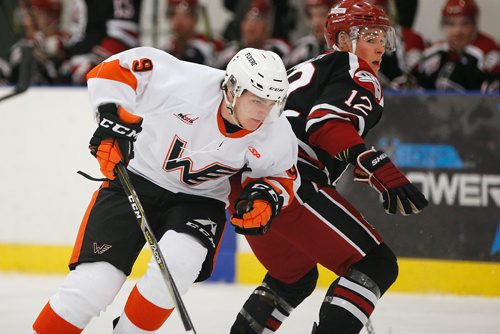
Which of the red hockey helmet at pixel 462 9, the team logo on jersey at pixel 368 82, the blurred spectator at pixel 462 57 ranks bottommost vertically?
the blurred spectator at pixel 462 57

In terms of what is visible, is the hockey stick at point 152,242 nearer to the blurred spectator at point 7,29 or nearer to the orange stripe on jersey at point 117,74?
the orange stripe on jersey at point 117,74

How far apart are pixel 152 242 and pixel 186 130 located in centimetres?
35

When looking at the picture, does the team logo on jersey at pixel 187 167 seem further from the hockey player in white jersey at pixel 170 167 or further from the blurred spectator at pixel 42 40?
the blurred spectator at pixel 42 40

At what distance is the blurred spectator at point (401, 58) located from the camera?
5598 mm

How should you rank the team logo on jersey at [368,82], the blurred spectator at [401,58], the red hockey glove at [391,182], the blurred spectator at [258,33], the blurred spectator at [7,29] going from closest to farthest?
the red hockey glove at [391,182] → the team logo on jersey at [368,82] → the blurred spectator at [401,58] → the blurred spectator at [258,33] → the blurred spectator at [7,29]

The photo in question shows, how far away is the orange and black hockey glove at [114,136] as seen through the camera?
109 inches

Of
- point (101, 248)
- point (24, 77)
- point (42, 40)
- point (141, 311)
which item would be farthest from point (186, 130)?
point (42, 40)

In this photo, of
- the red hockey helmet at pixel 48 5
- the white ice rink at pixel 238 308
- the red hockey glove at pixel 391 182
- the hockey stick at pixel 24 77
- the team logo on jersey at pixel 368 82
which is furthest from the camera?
the red hockey helmet at pixel 48 5

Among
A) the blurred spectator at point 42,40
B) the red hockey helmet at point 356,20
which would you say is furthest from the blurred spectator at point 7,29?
the red hockey helmet at point 356,20

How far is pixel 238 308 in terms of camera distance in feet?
14.5

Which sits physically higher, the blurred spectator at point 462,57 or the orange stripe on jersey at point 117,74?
the orange stripe on jersey at point 117,74

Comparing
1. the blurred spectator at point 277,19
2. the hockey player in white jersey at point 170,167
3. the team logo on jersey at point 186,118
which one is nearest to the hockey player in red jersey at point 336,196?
the hockey player in white jersey at point 170,167

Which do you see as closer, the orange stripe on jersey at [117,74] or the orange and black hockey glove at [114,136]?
the orange and black hockey glove at [114,136]

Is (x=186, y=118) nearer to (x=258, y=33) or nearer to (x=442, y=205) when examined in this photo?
(x=442, y=205)
